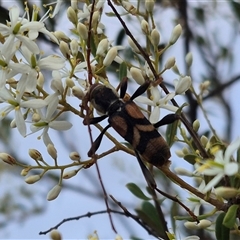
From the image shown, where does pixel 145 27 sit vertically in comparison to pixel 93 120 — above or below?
above

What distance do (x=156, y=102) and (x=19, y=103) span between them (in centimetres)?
22

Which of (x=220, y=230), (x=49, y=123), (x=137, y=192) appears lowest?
(x=137, y=192)

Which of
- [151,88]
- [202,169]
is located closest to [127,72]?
[151,88]

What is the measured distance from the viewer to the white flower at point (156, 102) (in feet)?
2.88

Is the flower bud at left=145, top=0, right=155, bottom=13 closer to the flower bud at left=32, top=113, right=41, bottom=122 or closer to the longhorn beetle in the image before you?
the longhorn beetle

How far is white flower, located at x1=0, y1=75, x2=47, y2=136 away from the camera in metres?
0.82

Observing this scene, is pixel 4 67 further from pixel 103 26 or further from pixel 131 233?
pixel 131 233

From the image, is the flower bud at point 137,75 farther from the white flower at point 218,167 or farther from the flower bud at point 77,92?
the white flower at point 218,167

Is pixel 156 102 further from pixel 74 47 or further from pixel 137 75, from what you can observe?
pixel 74 47

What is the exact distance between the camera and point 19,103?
0.85 meters

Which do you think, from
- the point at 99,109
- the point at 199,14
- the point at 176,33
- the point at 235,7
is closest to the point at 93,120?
the point at 99,109

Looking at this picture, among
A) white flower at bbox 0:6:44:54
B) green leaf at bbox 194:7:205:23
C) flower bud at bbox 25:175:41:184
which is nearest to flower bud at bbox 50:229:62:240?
flower bud at bbox 25:175:41:184

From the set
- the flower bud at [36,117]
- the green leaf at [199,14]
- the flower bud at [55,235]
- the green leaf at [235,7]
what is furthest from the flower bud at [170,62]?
the green leaf at [199,14]

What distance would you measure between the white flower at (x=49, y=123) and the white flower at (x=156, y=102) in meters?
0.13
